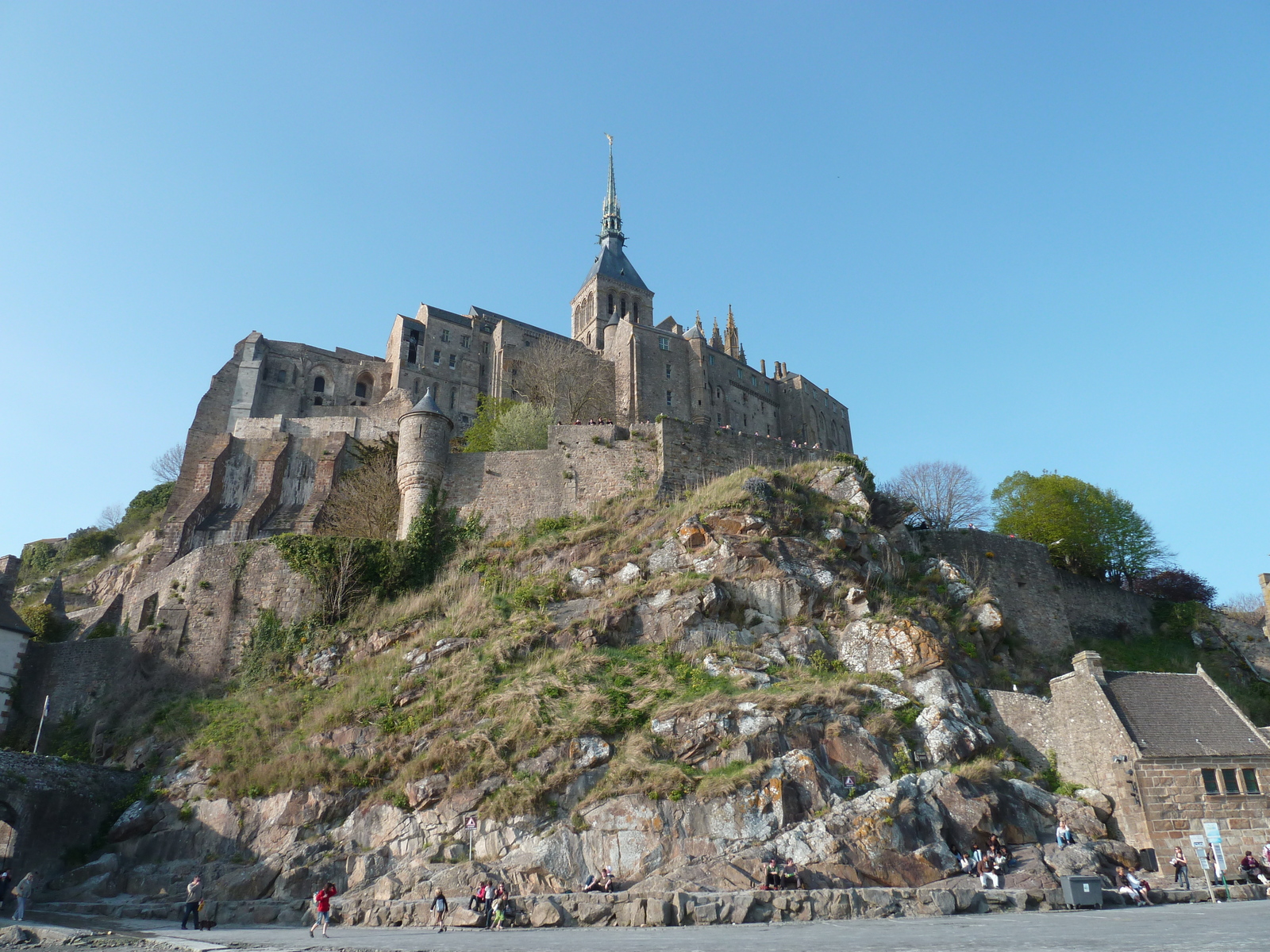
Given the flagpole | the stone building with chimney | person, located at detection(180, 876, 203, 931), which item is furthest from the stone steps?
the flagpole

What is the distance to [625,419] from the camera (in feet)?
170

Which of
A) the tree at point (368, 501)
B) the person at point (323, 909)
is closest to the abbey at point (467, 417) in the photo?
the tree at point (368, 501)

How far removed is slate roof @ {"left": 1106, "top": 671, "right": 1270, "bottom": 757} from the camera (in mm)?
23391

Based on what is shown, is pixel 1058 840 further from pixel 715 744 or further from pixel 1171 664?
pixel 1171 664

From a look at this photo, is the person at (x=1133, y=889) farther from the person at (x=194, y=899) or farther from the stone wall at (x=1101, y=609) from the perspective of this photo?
the person at (x=194, y=899)

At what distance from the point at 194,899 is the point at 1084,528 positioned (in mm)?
Result: 36507

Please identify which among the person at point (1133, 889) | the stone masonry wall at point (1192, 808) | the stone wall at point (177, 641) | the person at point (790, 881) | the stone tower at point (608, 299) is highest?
the stone tower at point (608, 299)

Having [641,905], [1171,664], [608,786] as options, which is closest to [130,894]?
[608,786]

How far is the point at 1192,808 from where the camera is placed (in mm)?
22562

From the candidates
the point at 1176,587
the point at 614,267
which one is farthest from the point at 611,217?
the point at 1176,587

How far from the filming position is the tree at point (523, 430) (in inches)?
1517

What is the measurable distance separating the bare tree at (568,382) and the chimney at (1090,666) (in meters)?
25.6

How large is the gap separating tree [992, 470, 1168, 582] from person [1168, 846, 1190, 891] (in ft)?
61.5

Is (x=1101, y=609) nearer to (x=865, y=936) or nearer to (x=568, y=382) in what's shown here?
(x=568, y=382)
